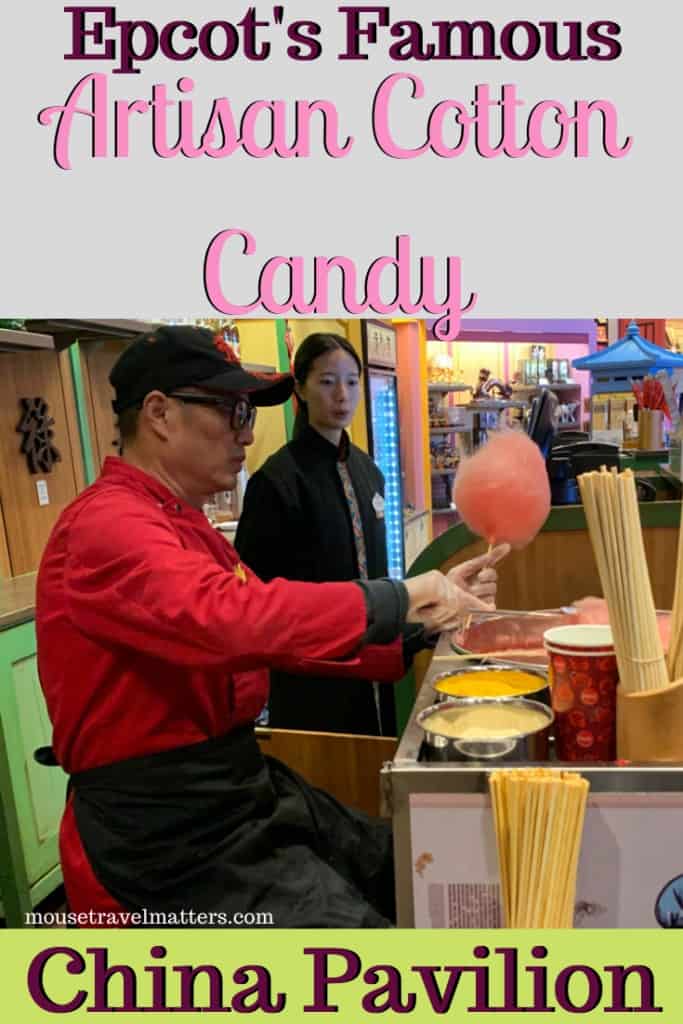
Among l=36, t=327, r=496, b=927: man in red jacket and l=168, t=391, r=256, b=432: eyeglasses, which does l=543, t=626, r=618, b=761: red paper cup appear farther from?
l=168, t=391, r=256, b=432: eyeglasses

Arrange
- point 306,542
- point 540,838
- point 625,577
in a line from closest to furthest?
point 540,838 → point 625,577 → point 306,542

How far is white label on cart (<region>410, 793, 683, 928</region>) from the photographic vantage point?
91 cm

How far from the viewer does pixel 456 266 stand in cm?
152

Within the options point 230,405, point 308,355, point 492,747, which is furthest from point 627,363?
point 492,747

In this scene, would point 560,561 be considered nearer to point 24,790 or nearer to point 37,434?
point 24,790

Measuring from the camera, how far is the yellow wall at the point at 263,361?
16.3ft

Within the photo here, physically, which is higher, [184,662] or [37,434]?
[37,434]

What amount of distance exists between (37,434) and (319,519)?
167 centimetres

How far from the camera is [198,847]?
122 cm

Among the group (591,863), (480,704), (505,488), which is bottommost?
(591,863)

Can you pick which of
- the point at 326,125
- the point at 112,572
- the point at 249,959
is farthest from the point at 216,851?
the point at 326,125

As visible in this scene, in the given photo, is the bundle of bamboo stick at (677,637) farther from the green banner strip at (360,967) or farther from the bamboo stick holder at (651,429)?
the bamboo stick holder at (651,429)

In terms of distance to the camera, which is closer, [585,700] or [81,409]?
[585,700]

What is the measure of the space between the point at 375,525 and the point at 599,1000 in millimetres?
1767
